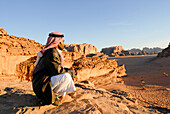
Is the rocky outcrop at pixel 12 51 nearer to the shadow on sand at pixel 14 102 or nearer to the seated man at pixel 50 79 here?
the shadow on sand at pixel 14 102

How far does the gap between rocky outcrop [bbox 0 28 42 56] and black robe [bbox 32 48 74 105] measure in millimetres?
4648

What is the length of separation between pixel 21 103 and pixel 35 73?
0.77 meters

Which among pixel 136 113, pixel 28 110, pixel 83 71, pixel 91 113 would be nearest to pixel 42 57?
pixel 28 110

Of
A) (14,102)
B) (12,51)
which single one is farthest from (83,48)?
(14,102)

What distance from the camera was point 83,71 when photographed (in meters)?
8.59

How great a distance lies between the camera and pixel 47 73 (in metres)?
2.21

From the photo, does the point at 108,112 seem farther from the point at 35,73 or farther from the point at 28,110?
the point at 35,73

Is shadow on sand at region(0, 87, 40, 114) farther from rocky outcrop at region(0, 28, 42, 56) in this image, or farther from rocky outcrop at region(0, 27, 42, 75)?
rocky outcrop at region(0, 28, 42, 56)

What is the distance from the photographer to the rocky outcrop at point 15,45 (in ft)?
18.7

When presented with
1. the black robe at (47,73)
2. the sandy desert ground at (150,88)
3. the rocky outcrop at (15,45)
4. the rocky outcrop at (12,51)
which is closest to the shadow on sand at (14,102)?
the black robe at (47,73)

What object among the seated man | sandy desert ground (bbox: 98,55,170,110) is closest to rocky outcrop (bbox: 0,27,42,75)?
the seated man

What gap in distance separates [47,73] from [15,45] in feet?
17.3

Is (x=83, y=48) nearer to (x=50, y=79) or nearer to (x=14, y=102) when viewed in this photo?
(x=14, y=102)

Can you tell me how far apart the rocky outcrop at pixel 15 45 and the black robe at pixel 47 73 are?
4648 millimetres
